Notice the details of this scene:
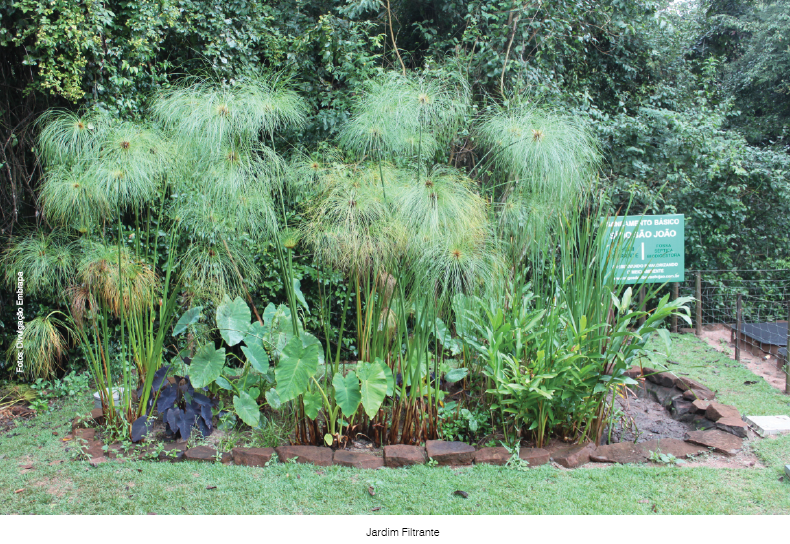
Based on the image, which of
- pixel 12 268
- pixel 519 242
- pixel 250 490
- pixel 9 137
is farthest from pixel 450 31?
pixel 250 490

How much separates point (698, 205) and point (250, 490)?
7386 mm

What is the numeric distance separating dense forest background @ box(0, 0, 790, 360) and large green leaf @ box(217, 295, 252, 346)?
159cm

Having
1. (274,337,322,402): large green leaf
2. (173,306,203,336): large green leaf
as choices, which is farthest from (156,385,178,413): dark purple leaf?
(274,337,322,402): large green leaf

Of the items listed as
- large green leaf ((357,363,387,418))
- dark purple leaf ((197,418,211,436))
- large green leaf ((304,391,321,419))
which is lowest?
dark purple leaf ((197,418,211,436))

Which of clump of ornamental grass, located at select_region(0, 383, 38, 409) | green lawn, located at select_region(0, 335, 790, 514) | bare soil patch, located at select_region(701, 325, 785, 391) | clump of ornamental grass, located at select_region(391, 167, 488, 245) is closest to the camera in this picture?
green lawn, located at select_region(0, 335, 790, 514)

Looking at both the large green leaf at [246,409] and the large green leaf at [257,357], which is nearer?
the large green leaf at [246,409]

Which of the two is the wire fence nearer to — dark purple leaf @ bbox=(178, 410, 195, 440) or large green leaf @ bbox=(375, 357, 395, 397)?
large green leaf @ bbox=(375, 357, 395, 397)

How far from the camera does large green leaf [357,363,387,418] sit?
120 inches

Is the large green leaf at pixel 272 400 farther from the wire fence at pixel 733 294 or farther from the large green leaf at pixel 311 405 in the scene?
the wire fence at pixel 733 294

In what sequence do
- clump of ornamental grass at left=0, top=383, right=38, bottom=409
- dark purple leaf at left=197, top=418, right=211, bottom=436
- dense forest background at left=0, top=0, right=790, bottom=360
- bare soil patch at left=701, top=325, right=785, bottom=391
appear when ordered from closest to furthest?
dark purple leaf at left=197, top=418, right=211, bottom=436 → clump of ornamental grass at left=0, top=383, right=38, bottom=409 → dense forest background at left=0, top=0, right=790, bottom=360 → bare soil patch at left=701, top=325, right=785, bottom=391

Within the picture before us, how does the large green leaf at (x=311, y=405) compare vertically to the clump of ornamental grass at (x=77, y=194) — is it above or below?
below

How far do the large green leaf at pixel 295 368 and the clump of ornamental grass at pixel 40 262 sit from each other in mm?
2018

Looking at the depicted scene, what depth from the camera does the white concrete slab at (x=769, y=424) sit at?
11.2 ft

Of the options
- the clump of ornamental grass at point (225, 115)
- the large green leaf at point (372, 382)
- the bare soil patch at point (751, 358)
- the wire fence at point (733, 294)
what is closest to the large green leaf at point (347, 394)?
the large green leaf at point (372, 382)
